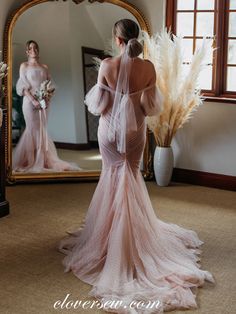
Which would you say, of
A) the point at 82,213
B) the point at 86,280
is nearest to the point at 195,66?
the point at 82,213

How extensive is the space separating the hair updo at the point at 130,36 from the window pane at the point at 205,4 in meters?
2.02

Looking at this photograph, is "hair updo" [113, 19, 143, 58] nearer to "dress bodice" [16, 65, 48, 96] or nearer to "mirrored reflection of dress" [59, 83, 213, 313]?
"mirrored reflection of dress" [59, 83, 213, 313]

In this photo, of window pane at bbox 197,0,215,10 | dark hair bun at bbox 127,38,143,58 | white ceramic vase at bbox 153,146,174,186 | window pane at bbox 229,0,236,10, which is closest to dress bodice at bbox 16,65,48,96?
white ceramic vase at bbox 153,146,174,186

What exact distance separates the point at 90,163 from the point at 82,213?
902 millimetres

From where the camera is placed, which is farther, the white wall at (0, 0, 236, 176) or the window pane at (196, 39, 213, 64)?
the white wall at (0, 0, 236, 176)

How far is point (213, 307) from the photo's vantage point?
9.89 feet

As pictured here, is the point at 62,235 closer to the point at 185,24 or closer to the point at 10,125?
the point at 10,125

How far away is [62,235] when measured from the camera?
4.07 meters

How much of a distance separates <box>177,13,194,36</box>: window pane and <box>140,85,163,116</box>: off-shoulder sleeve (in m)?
2.02

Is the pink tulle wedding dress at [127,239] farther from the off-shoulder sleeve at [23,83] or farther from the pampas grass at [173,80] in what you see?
the off-shoulder sleeve at [23,83]

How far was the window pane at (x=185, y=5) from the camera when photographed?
5254 mm

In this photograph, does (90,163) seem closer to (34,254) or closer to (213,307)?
(34,254)

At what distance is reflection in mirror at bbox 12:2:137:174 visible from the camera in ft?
16.8

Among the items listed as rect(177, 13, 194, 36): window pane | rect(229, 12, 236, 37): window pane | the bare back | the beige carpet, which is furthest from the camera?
rect(177, 13, 194, 36): window pane
